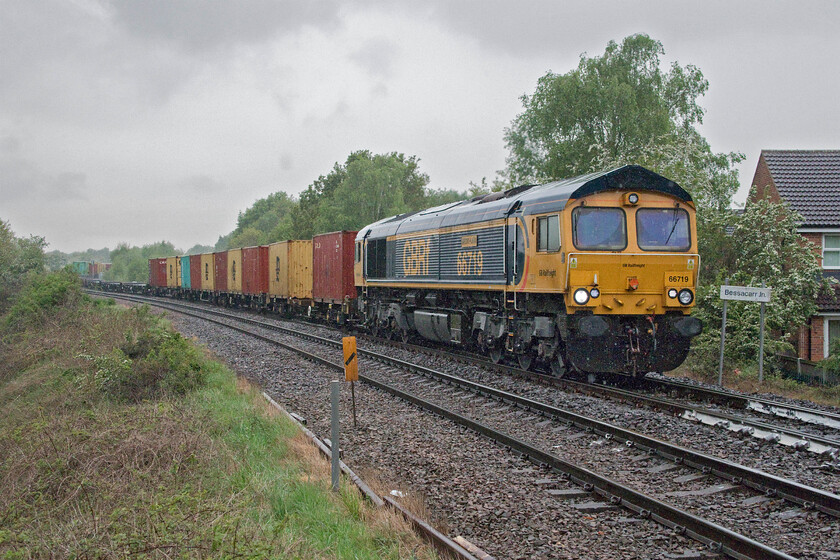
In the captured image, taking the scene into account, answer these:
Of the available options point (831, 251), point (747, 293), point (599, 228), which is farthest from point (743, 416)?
point (831, 251)

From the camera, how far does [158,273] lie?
57.3 m

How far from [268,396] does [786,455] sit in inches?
307

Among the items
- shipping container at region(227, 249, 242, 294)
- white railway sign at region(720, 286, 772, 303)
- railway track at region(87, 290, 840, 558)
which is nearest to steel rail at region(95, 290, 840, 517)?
railway track at region(87, 290, 840, 558)

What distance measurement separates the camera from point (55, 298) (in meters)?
29.9

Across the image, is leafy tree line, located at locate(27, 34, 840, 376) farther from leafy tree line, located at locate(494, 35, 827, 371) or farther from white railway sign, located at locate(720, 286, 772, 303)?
white railway sign, located at locate(720, 286, 772, 303)

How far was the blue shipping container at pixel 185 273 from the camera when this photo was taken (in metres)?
48.8

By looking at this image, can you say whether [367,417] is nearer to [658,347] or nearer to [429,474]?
[429,474]

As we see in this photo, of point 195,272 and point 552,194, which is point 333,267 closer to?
point 552,194

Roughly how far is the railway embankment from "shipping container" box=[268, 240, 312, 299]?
563 inches

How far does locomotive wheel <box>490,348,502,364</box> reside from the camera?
571 inches

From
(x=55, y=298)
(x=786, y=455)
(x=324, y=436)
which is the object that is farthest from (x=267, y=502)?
(x=55, y=298)

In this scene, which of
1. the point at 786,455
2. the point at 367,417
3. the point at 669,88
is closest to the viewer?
the point at 786,455

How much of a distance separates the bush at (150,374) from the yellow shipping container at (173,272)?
39791 millimetres

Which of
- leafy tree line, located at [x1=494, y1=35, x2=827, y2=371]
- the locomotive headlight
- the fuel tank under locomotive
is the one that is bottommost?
the fuel tank under locomotive
